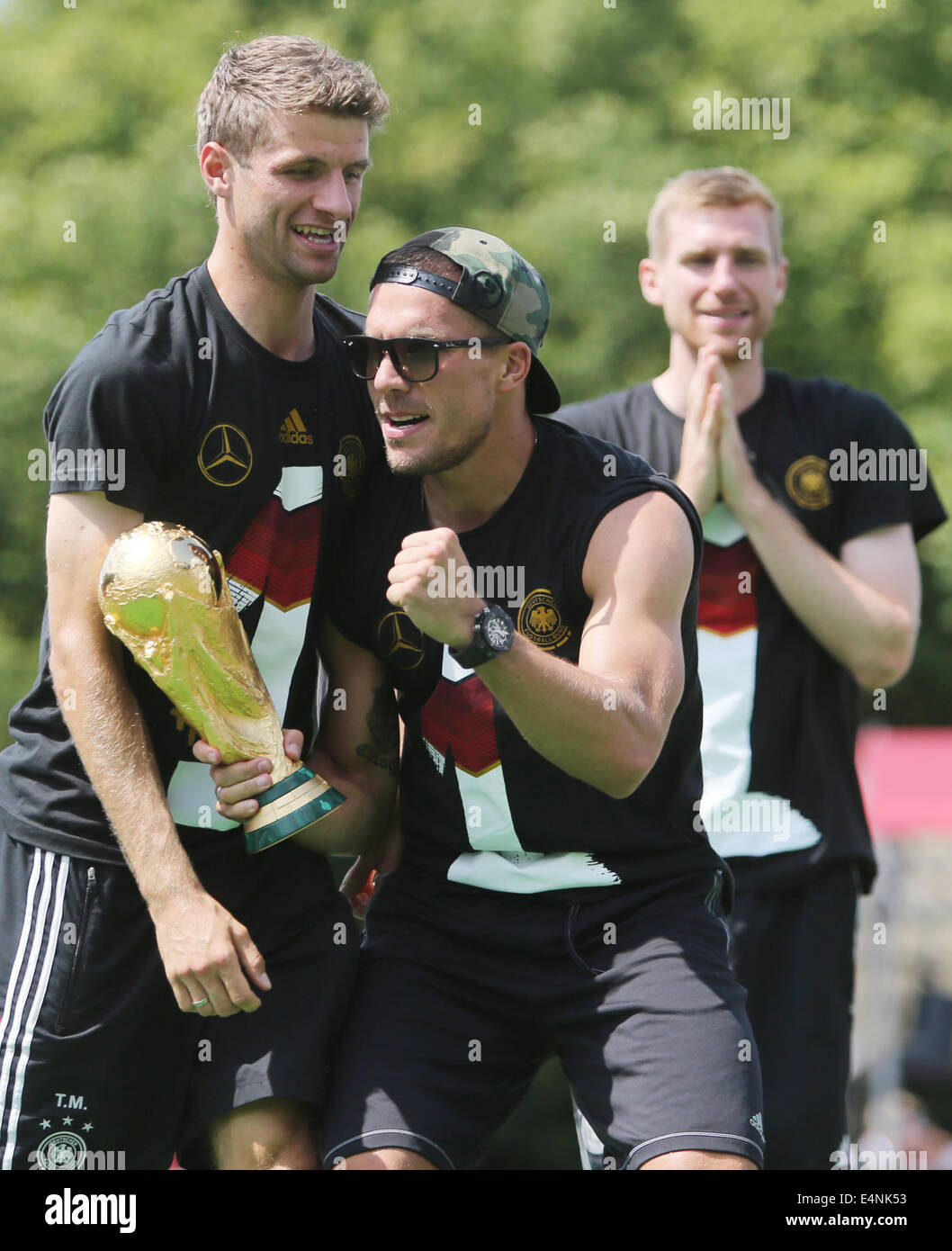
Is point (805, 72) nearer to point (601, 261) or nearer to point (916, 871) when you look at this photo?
point (601, 261)

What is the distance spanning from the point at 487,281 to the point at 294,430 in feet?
1.85

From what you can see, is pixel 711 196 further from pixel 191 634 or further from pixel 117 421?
pixel 191 634

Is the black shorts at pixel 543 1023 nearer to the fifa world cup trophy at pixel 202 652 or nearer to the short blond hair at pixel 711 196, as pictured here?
the fifa world cup trophy at pixel 202 652

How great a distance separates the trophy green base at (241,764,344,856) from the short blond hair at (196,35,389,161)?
4.80 feet

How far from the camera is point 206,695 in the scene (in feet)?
11.9

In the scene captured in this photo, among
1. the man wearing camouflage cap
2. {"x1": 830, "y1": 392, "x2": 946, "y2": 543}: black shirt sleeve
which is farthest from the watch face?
{"x1": 830, "y1": 392, "x2": 946, "y2": 543}: black shirt sleeve

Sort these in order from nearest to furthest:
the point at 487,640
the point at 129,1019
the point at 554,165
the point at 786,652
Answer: the point at 487,640
the point at 129,1019
the point at 786,652
the point at 554,165

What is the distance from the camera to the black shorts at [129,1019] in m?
3.84

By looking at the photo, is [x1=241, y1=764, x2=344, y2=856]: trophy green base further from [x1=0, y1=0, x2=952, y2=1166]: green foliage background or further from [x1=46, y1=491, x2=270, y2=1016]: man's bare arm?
[x1=0, y1=0, x2=952, y2=1166]: green foliage background

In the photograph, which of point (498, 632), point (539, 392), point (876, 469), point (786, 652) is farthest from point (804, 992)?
point (498, 632)

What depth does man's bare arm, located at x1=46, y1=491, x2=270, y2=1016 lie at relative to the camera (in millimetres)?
3521

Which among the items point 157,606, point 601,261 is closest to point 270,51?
point 157,606

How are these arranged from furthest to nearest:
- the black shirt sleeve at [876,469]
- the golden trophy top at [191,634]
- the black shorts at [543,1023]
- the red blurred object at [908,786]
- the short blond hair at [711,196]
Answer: the red blurred object at [908,786] < the short blond hair at [711,196] < the black shirt sleeve at [876,469] < the black shorts at [543,1023] < the golden trophy top at [191,634]

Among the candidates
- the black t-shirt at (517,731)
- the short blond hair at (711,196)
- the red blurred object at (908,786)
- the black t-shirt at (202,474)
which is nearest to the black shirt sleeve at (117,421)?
the black t-shirt at (202,474)
